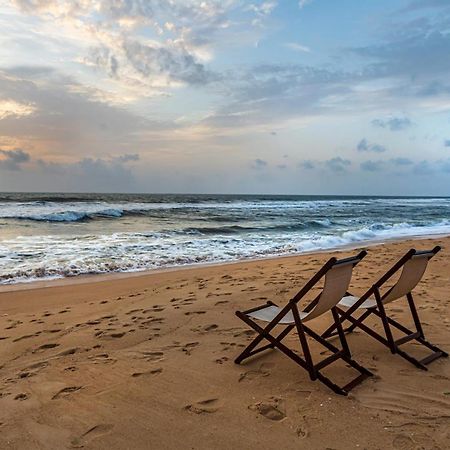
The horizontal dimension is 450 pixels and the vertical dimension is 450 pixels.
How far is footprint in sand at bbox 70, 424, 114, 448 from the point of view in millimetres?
2822

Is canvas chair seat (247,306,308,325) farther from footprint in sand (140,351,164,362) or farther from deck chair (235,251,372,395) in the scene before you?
footprint in sand (140,351,164,362)

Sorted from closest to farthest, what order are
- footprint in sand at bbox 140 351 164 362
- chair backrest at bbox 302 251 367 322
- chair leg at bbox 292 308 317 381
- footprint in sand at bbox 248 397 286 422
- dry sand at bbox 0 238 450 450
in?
1. dry sand at bbox 0 238 450 450
2. footprint in sand at bbox 248 397 286 422
3. chair backrest at bbox 302 251 367 322
4. chair leg at bbox 292 308 317 381
5. footprint in sand at bbox 140 351 164 362

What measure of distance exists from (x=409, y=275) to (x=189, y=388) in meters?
2.41

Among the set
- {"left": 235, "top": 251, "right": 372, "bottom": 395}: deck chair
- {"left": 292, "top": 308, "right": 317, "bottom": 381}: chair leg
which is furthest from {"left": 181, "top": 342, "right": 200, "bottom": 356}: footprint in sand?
{"left": 292, "top": 308, "right": 317, "bottom": 381}: chair leg

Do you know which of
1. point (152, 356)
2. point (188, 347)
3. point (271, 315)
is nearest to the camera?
point (271, 315)

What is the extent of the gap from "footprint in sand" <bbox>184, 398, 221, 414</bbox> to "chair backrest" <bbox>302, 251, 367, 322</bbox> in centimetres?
103

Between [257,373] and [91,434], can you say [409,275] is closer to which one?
[257,373]

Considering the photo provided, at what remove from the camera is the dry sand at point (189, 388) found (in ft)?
9.55

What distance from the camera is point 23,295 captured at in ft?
24.0

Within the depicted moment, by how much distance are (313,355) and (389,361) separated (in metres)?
0.74

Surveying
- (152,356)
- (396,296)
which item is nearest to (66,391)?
(152,356)

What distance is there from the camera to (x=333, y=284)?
3.53 m

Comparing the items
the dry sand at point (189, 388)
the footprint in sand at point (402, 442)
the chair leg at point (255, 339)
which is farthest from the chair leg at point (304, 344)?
the footprint in sand at point (402, 442)

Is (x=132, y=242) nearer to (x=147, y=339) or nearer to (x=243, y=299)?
(x=243, y=299)
